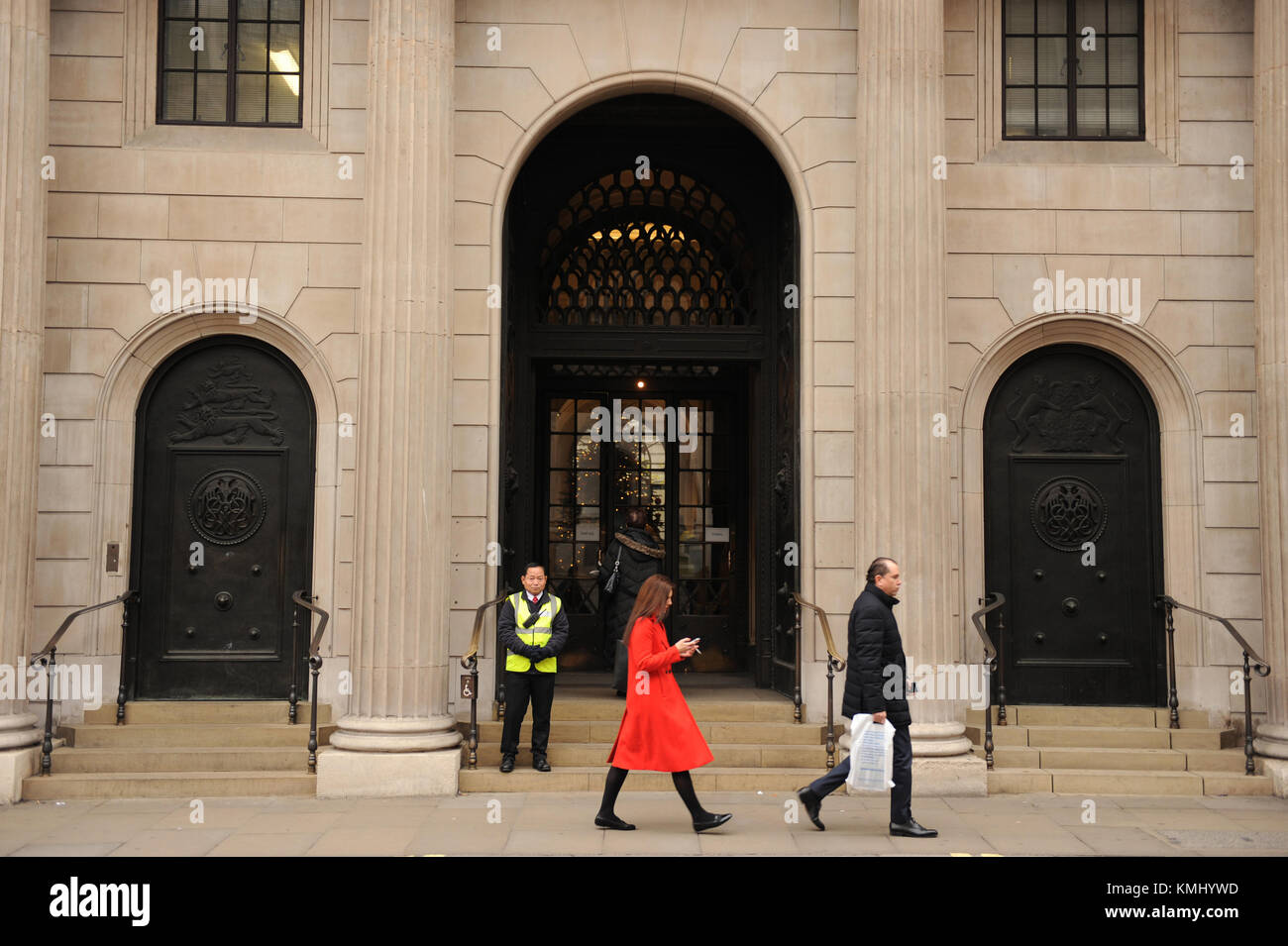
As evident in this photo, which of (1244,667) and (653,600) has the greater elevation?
(653,600)

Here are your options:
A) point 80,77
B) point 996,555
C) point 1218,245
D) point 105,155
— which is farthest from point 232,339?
point 1218,245

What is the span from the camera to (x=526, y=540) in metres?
14.6

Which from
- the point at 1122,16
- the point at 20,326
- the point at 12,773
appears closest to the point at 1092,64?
the point at 1122,16

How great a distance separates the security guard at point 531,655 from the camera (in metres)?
10.9

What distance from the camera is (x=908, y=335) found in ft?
37.7

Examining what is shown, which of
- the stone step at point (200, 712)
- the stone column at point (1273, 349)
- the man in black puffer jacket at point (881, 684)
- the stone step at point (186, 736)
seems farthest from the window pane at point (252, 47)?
the stone column at point (1273, 349)

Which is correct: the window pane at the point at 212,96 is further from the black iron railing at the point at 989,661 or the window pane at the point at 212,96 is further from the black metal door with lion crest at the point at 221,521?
the black iron railing at the point at 989,661

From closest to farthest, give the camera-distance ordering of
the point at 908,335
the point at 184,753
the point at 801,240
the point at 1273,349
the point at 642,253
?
the point at 184,753, the point at 908,335, the point at 1273,349, the point at 801,240, the point at 642,253

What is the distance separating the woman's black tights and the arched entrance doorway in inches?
155

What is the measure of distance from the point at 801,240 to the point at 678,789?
5.81 meters

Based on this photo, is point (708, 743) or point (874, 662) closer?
point (874, 662)

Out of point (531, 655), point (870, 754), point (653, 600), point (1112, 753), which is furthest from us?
point (1112, 753)

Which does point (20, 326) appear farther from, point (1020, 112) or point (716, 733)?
point (1020, 112)

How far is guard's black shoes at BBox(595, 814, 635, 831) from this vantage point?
937 cm
